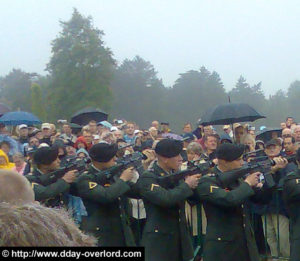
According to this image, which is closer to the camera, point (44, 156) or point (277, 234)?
point (44, 156)

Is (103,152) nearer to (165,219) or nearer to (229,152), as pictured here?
(165,219)

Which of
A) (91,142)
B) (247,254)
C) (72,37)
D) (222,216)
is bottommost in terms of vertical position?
(247,254)

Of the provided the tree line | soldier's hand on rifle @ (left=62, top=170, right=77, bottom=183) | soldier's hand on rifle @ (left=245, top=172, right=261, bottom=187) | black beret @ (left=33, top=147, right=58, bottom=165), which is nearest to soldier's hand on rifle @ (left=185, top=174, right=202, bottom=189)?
soldier's hand on rifle @ (left=245, top=172, right=261, bottom=187)

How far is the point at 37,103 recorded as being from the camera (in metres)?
40.9

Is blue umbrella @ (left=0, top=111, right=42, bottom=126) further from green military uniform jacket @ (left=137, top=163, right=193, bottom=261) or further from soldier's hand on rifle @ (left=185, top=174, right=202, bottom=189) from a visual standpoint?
soldier's hand on rifle @ (left=185, top=174, right=202, bottom=189)

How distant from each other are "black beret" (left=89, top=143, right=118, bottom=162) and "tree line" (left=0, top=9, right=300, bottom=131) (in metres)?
40.4

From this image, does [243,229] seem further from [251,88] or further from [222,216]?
[251,88]

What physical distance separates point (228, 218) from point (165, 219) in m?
0.65

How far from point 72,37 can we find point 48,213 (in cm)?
5210

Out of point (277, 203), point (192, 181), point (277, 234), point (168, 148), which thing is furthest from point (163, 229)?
point (277, 234)

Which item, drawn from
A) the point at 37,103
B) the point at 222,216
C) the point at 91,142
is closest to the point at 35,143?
the point at 91,142

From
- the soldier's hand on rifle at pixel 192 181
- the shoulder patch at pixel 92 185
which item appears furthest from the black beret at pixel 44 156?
the soldier's hand on rifle at pixel 192 181

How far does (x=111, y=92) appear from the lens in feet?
165

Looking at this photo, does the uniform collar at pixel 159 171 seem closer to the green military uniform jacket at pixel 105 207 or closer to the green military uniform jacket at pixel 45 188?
the green military uniform jacket at pixel 105 207
